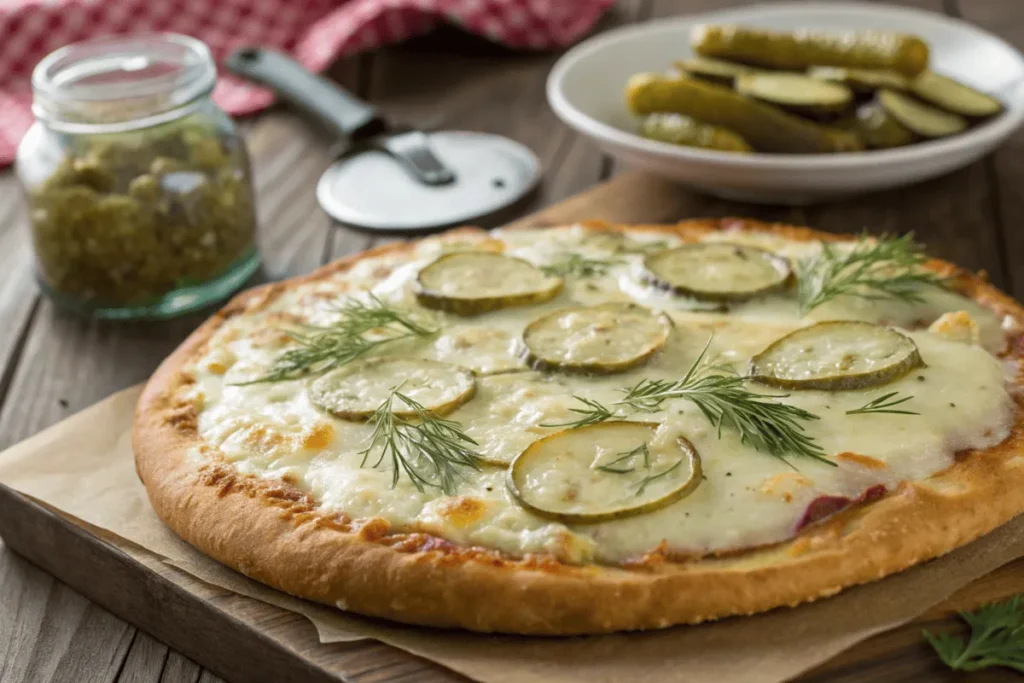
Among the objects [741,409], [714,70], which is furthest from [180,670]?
[714,70]

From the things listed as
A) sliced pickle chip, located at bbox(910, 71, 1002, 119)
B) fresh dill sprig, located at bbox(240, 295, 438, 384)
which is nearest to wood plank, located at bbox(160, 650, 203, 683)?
fresh dill sprig, located at bbox(240, 295, 438, 384)

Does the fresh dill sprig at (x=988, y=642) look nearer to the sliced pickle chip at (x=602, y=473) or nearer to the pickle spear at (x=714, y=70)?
the sliced pickle chip at (x=602, y=473)

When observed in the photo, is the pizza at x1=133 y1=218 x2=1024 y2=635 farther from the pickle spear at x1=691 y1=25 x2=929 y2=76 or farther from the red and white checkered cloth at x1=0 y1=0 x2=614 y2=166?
the red and white checkered cloth at x1=0 y1=0 x2=614 y2=166

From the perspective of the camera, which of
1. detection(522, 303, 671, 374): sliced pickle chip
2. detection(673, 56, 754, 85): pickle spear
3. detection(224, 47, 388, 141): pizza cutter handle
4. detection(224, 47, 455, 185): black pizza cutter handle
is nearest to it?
detection(522, 303, 671, 374): sliced pickle chip

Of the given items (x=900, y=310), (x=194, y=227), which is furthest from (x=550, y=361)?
(x=194, y=227)

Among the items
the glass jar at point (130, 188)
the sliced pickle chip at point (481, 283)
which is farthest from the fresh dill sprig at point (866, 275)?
the glass jar at point (130, 188)
